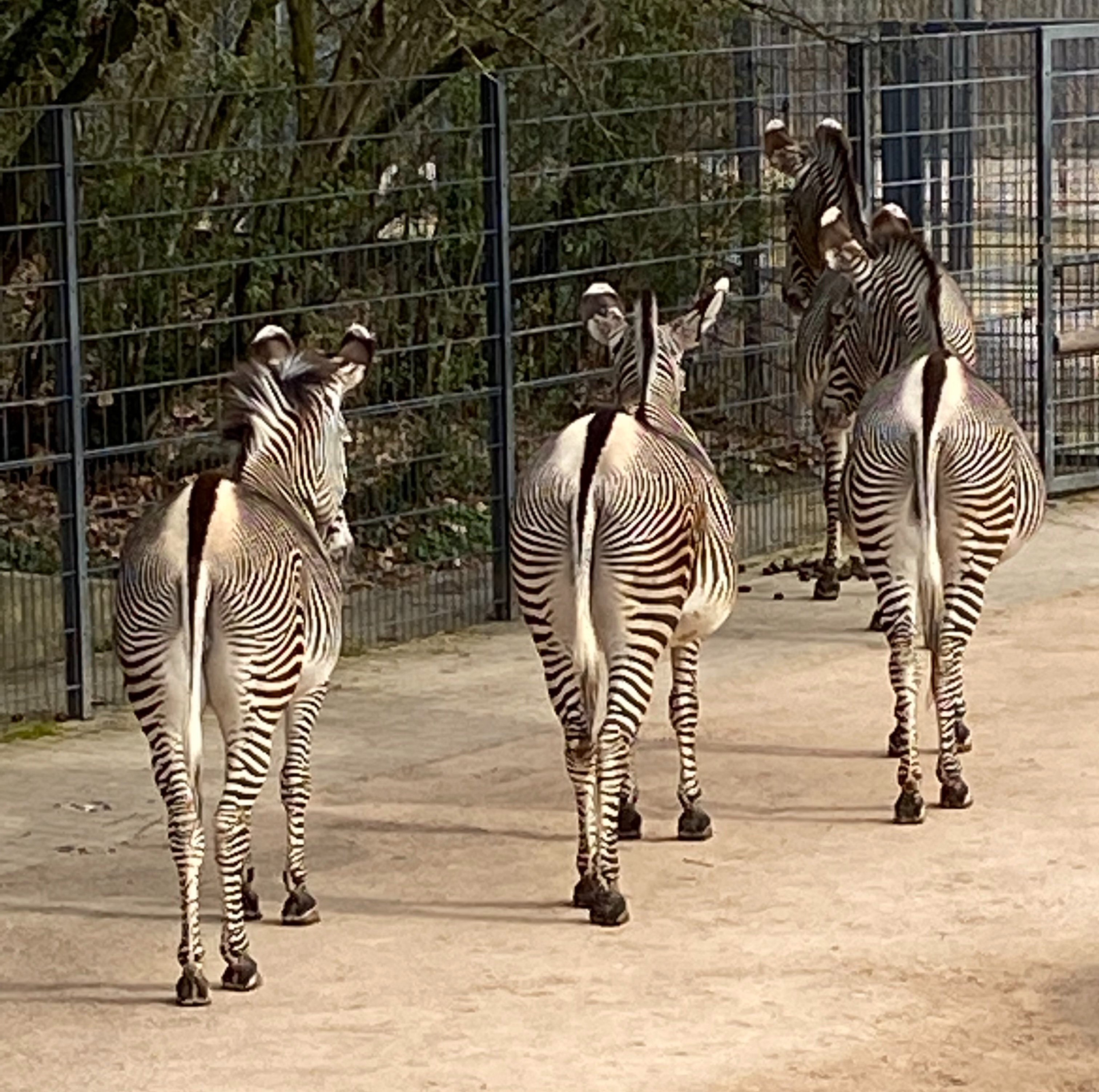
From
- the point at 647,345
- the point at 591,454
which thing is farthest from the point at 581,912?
the point at 647,345

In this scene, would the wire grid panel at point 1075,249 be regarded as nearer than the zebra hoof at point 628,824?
No

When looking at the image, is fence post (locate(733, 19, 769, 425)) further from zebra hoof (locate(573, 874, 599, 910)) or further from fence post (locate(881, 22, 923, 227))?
zebra hoof (locate(573, 874, 599, 910))

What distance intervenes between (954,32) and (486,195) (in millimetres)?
4072

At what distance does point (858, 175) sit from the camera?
14250 mm

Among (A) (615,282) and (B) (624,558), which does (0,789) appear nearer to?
(B) (624,558)

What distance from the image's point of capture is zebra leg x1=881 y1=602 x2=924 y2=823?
29.4ft

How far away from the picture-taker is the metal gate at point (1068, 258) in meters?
15.2

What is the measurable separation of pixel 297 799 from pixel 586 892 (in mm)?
854

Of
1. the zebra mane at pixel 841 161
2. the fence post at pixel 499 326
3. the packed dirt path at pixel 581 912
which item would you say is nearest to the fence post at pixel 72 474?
the packed dirt path at pixel 581 912

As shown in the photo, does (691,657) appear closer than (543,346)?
Yes

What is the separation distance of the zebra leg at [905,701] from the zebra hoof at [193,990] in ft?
8.64

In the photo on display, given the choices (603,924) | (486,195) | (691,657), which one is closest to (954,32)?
(486,195)

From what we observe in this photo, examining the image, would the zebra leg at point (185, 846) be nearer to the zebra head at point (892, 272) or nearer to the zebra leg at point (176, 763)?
the zebra leg at point (176, 763)

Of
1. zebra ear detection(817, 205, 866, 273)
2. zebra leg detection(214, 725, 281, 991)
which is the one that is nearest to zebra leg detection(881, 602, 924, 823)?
zebra leg detection(214, 725, 281, 991)
